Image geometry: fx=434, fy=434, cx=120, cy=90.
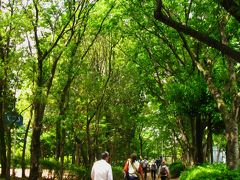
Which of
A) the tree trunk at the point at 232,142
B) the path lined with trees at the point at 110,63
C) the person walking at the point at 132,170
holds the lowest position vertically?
the person walking at the point at 132,170

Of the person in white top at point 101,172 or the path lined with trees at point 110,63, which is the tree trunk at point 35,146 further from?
the person in white top at point 101,172

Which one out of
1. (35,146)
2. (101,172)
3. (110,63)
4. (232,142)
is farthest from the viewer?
(110,63)

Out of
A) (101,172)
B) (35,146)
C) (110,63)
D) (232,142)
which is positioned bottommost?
(101,172)

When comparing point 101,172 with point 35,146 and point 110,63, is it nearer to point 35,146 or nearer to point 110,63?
point 35,146

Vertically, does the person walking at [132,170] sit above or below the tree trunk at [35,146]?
below

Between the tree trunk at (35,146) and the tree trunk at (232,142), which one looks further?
the tree trunk at (35,146)

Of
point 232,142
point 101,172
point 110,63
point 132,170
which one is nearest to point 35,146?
point 132,170

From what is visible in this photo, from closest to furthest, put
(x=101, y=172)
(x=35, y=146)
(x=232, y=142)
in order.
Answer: (x=101, y=172) < (x=232, y=142) < (x=35, y=146)

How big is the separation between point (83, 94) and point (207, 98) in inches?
355

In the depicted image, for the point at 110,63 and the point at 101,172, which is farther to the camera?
the point at 110,63

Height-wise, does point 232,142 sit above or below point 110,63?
below

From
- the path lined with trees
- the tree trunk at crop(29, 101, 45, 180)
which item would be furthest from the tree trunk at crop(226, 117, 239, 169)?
the tree trunk at crop(29, 101, 45, 180)

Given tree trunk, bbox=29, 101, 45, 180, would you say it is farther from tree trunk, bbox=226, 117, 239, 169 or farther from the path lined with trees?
tree trunk, bbox=226, 117, 239, 169

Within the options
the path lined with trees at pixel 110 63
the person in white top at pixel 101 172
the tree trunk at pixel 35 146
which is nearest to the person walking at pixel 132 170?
→ the path lined with trees at pixel 110 63
